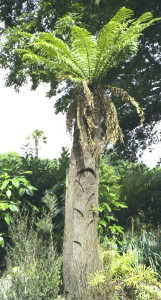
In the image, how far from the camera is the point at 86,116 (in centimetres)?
407

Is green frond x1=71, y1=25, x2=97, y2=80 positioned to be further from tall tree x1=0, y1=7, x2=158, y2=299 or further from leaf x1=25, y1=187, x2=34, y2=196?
leaf x1=25, y1=187, x2=34, y2=196

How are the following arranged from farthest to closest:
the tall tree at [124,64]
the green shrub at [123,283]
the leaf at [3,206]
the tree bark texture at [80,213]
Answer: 1. the tall tree at [124,64]
2. the leaf at [3,206]
3. the tree bark texture at [80,213]
4. the green shrub at [123,283]

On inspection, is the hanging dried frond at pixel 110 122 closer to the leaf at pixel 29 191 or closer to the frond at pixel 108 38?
the frond at pixel 108 38

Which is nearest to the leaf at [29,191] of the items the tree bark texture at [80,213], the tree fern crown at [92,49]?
the tree bark texture at [80,213]

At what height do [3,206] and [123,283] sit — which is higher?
[3,206]

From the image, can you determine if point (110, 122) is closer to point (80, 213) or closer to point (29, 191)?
point (80, 213)

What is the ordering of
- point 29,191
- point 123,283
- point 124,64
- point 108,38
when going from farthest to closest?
point 124,64 < point 29,191 < point 108,38 < point 123,283

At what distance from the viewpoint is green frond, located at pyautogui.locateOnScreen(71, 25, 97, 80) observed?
3.82 meters

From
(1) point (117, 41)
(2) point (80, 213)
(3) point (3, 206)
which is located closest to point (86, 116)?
(1) point (117, 41)

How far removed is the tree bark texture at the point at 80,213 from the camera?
350 cm

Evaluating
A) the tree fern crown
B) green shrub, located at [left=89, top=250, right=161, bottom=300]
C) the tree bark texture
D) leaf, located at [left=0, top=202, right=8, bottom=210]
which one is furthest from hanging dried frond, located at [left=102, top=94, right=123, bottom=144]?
leaf, located at [left=0, top=202, right=8, bottom=210]

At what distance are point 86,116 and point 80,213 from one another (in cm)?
144

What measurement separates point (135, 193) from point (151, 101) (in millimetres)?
3679

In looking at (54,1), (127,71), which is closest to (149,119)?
(127,71)
